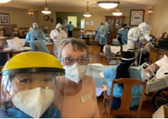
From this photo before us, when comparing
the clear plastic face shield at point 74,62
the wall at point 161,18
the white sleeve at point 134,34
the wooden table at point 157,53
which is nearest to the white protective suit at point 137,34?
the white sleeve at point 134,34

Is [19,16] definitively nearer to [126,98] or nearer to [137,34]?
[137,34]

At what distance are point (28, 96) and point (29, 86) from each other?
0.03 m

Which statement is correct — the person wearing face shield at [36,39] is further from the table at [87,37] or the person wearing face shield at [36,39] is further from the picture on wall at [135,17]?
the picture on wall at [135,17]

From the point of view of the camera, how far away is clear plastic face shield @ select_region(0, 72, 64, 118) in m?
0.48

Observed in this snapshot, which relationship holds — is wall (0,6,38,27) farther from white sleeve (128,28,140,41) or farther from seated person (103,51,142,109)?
seated person (103,51,142,109)

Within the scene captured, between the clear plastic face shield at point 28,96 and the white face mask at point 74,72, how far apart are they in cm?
23

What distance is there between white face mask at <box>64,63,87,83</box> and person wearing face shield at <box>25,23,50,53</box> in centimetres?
390

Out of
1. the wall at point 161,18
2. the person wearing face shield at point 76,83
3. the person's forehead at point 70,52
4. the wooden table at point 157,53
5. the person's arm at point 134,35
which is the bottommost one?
the wooden table at point 157,53

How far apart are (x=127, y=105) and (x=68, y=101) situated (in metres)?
1.28

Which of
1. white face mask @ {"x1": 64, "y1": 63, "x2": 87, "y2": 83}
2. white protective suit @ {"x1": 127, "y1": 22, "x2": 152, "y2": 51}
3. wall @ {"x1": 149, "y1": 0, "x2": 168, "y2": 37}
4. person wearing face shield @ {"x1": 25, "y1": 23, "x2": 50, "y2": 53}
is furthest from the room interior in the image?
white face mask @ {"x1": 64, "y1": 63, "x2": 87, "y2": 83}

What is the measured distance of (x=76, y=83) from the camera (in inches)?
32.0

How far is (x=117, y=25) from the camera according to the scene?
951 cm

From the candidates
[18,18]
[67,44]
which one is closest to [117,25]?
[18,18]

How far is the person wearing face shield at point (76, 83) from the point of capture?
Answer: 714 millimetres
